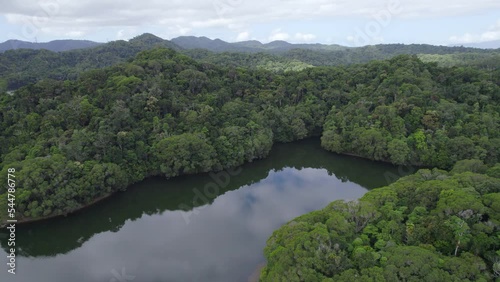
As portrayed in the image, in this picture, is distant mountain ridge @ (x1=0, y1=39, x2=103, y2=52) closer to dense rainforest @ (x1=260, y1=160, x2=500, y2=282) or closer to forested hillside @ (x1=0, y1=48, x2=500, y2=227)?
forested hillside @ (x1=0, y1=48, x2=500, y2=227)

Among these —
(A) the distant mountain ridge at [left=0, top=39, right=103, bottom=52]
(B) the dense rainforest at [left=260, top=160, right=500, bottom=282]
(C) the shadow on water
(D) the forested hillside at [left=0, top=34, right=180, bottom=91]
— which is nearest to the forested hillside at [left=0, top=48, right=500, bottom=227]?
(C) the shadow on water

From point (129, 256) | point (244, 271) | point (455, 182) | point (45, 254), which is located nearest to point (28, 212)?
point (45, 254)

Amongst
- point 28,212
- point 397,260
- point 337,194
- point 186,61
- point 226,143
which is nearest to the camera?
point 397,260

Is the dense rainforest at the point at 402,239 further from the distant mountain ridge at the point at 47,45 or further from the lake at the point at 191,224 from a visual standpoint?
the distant mountain ridge at the point at 47,45

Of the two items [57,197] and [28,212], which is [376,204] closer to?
[57,197]

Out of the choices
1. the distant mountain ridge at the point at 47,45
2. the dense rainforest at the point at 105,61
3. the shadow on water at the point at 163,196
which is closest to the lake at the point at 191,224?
the shadow on water at the point at 163,196
